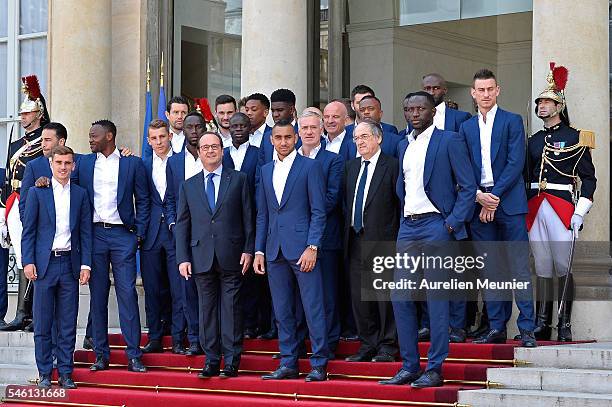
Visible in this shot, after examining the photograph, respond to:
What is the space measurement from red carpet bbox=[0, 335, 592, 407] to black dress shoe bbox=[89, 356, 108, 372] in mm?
61

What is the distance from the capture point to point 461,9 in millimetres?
14266

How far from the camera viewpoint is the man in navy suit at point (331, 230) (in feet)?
34.9

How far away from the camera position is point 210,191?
10.8 meters

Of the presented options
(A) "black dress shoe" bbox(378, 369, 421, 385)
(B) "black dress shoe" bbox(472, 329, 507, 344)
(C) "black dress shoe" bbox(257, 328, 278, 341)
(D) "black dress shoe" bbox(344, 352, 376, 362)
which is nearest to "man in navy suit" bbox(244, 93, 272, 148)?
(C) "black dress shoe" bbox(257, 328, 278, 341)

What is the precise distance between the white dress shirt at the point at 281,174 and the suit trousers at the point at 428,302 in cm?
112

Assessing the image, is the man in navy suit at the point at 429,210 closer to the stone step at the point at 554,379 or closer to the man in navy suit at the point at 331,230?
the stone step at the point at 554,379

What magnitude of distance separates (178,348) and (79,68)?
4218mm

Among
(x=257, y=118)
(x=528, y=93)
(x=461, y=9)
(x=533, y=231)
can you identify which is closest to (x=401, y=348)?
(x=533, y=231)

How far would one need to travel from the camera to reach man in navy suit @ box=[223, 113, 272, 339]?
11.2m

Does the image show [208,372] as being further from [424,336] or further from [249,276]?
[424,336]


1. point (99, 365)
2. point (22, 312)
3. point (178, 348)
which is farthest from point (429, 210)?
point (22, 312)

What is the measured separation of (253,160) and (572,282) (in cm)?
278

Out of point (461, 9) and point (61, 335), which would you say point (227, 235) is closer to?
point (61, 335)

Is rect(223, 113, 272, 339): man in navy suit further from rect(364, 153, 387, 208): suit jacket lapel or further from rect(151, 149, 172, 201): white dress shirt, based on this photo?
rect(364, 153, 387, 208): suit jacket lapel
